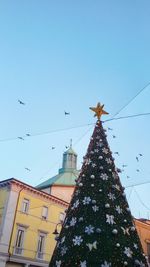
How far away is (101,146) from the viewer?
5441 millimetres

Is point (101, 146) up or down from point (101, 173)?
up

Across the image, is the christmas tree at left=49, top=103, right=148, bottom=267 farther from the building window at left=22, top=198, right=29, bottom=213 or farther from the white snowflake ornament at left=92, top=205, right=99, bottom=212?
the building window at left=22, top=198, right=29, bottom=213

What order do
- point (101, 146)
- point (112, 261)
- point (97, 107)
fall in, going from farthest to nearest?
1. point (97, 107)
2. point (101, 146)
3. point (112, 261)

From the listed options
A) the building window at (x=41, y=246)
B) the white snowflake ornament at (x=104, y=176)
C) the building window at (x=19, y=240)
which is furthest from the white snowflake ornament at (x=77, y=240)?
the building window at (x=41, y=246)

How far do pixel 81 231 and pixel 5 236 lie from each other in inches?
661

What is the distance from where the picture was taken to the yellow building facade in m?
19.7

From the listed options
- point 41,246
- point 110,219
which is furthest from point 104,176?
point 41,246

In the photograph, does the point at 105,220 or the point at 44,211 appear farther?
the point at 44,211

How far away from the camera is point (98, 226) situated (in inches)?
169

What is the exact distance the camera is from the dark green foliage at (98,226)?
4051mm

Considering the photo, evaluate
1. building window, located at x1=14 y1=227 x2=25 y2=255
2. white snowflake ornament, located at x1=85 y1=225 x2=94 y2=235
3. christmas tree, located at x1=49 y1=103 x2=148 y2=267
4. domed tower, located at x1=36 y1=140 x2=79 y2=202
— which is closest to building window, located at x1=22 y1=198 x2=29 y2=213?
building window, located at x1=14 y1=227 x2=25 y2=255

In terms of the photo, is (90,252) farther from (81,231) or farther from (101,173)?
(101,173)

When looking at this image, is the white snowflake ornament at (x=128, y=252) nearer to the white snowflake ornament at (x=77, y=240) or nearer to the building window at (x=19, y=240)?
the white snowflake ornament at (x=77, y=240)

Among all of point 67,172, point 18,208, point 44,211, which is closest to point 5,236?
point 18,208
